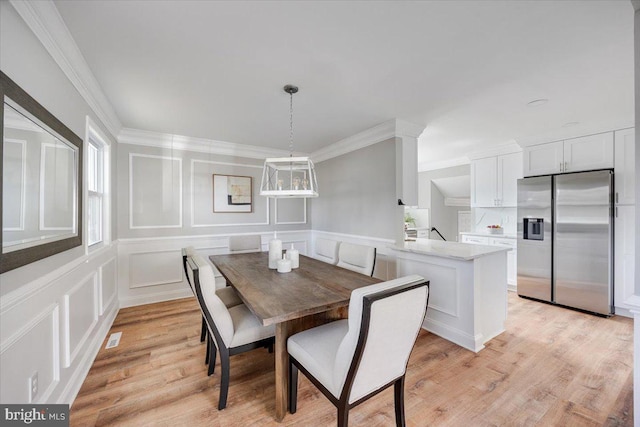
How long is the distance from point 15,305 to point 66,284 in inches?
25.5

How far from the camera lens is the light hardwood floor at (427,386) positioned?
1612 millimetres

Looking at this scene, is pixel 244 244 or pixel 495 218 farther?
pixel 495 218

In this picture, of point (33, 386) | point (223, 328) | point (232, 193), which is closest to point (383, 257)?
point (223, 328)

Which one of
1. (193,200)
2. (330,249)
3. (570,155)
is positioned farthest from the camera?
(193,200)

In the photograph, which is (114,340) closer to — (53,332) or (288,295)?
→ (53,332)

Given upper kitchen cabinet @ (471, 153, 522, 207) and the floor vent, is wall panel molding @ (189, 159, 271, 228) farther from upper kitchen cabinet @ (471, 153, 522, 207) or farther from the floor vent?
upper kitchen cabinet @ (471, 153, 522, 207)

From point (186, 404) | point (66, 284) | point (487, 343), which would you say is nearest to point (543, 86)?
point (487, 343)

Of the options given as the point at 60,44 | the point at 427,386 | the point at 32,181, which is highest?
the point at 60,44

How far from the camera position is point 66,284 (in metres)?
1.70

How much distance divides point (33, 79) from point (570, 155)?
5.27 m

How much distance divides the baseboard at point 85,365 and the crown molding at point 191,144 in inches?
86.1

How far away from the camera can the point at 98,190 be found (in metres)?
2.75

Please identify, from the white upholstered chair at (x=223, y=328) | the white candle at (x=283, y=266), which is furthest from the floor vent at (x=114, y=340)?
the white candle at (x=283, y=266)

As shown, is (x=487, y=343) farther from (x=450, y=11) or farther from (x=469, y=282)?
(x=450, y=11)
